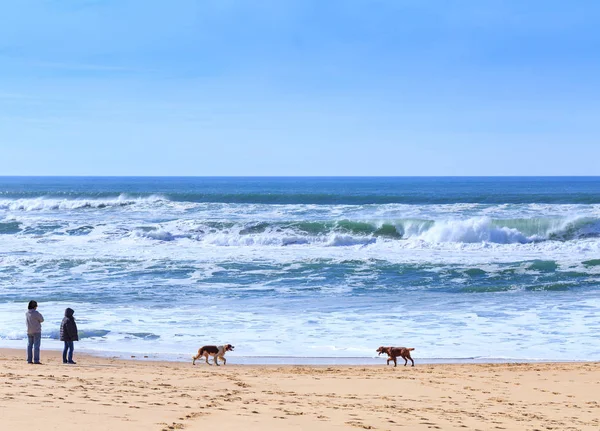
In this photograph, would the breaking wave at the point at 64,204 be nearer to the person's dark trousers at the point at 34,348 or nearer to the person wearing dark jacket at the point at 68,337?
the person wearing dark jacket at the point at 68,337

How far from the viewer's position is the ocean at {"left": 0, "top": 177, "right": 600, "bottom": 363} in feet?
41.3

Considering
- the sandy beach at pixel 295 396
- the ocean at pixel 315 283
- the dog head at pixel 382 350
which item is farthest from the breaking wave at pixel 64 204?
the dog head at pixel 382 350

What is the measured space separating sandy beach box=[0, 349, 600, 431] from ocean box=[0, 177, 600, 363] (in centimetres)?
140

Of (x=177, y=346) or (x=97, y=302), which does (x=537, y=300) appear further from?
(x=97, y=302)

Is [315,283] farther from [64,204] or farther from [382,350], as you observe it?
[64,204]

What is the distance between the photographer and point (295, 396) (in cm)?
809

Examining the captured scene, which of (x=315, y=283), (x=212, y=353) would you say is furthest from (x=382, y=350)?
(x=315, y=283)

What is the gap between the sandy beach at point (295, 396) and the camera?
6512 millimetres

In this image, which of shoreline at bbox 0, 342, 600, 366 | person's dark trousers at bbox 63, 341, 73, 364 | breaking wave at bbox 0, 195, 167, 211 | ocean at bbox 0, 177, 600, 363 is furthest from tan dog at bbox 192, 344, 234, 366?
breaking wave at bbox 0, 195, 167, 211

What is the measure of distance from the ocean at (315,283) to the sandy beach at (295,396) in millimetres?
1401

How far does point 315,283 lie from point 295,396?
11.6m

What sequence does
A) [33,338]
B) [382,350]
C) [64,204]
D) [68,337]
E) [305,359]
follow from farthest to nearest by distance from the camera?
[64,204] < [305,359] < [382,350] < [68,337] < [33,338]

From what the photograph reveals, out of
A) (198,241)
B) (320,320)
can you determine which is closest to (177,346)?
(320,320)

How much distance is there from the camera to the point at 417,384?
9.10 meters
